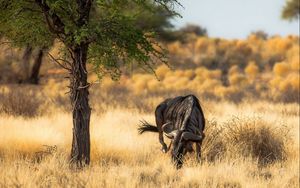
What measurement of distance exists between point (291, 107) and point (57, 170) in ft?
48.8

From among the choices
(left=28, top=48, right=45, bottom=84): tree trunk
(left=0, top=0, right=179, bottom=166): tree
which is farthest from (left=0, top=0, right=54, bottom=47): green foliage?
(left=28, top=48, right=45, bottom=84): tree trunk

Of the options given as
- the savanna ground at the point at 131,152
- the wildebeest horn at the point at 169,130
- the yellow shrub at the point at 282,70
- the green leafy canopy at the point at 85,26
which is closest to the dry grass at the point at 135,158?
the savanna ground at the point at 131,152

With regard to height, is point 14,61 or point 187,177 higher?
point 14,61

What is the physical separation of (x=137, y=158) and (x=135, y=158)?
6 cm

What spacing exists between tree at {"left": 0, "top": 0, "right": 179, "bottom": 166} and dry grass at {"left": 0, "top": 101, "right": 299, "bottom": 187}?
0.83m

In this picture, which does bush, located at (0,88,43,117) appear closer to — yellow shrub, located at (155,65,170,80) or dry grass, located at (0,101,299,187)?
dry grass, located at (0,101,299,187)

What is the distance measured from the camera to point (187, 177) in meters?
8.80

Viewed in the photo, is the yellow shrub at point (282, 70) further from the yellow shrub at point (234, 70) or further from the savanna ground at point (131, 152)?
the savanna ground at point (131, 152)

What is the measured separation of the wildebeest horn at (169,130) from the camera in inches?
356

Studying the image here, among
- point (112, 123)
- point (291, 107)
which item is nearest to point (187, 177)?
point (112, 123)

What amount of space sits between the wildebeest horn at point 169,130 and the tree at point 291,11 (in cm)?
3861

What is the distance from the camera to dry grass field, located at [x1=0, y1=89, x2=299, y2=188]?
8.21 meters

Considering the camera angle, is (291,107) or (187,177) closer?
(187,177)

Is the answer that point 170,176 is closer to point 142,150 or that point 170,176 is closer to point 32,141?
point 142,150
